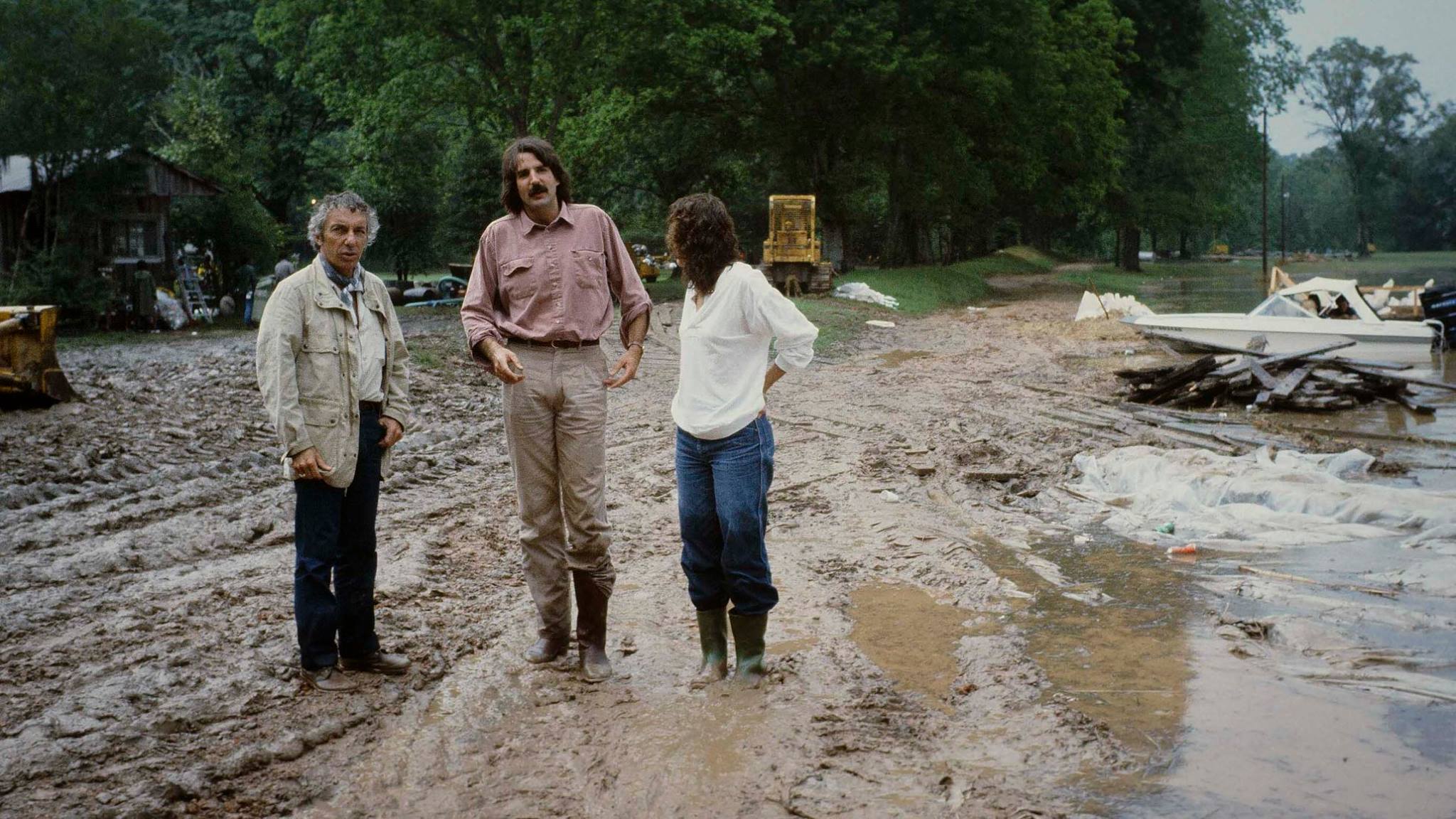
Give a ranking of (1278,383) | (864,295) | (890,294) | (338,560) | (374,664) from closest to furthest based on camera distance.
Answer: (338,560) < (374,664) < (1278,383) < (864,295) < (890,294)

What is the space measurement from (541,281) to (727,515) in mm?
1182

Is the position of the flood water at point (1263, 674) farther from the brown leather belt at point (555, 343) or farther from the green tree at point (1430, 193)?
the green tree at point (1430, 193)

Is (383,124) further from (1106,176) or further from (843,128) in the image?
(1106,176)

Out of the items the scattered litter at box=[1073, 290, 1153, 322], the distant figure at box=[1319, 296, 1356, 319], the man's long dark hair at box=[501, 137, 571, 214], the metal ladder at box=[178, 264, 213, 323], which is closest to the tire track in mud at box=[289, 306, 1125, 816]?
the man's long dark hair at box=[501, 137, 571, 214]

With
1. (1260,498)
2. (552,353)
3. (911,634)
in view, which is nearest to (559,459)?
(552,353)

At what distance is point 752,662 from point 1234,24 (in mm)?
65919

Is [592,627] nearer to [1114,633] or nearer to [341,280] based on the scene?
[341,280]

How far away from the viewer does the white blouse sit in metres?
4.82

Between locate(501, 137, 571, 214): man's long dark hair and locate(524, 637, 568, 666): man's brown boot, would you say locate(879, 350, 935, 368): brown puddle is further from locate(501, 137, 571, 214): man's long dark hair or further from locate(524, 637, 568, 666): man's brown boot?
locate(501, 137, 571, 214): man's long dark hair

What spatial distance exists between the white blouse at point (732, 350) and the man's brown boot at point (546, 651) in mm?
1115

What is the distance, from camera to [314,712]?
4.67 m

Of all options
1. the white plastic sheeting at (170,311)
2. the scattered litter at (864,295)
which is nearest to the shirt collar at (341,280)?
the white plastic sheeting at (170,311)

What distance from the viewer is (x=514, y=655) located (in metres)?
5.43

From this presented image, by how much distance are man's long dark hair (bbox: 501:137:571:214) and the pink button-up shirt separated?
0.05 metres
